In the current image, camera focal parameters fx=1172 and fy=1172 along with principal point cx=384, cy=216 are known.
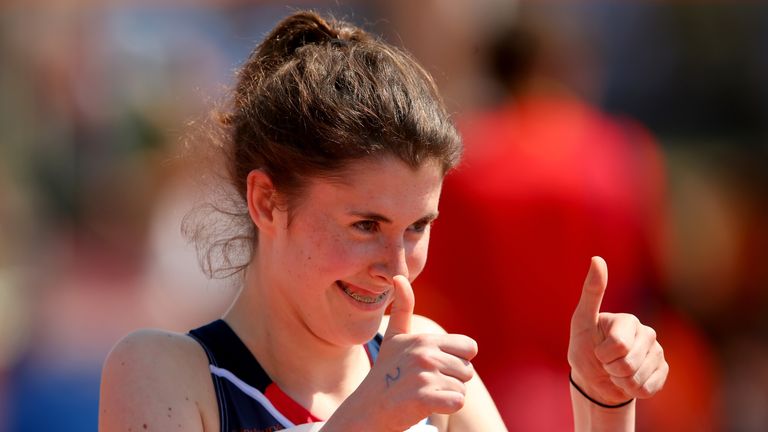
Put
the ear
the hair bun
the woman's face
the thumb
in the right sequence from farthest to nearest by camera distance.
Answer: the hair bun
the ear
the woman's face
the thumb

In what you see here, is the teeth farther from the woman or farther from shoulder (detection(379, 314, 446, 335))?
shoulder (detection(379, 314, 446, 335))

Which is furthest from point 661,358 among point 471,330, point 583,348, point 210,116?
point 471,330

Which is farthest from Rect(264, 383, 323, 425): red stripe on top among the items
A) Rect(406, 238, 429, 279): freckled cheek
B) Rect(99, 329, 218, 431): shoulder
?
Rect(406, 238, 429, 279): freckled cheek

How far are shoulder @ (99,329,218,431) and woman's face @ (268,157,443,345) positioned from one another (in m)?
0.26

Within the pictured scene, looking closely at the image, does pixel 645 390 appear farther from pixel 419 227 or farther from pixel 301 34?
pixel 301 34

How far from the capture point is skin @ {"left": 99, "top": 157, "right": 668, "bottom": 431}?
6.70 ft

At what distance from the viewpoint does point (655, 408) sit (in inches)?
176

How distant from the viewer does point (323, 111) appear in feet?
7.38

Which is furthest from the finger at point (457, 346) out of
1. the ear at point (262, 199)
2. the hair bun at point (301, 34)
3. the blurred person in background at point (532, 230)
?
the blurred person in background at point (532, 230)

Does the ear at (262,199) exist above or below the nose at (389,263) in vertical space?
above

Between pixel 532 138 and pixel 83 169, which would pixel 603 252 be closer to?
pixel 532 138

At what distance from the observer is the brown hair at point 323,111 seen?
223 centimetres

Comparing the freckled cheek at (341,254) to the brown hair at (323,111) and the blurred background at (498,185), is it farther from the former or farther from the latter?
the blurred background at (498,185)

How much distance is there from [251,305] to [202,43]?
4.26 meters
